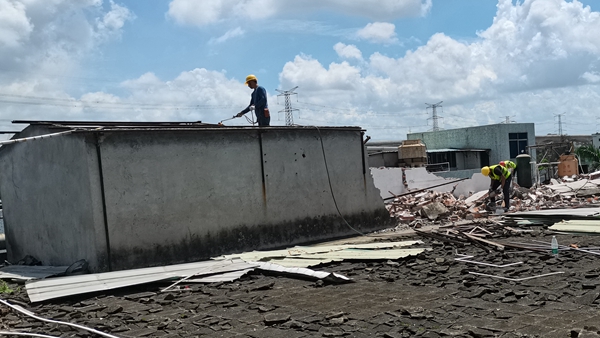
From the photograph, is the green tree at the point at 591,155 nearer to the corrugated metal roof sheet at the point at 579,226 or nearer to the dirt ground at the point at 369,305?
the corrugated metal roof sheet at the point at 579,226

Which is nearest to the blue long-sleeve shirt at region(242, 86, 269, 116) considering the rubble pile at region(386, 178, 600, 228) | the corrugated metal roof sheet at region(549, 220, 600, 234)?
the rubble pile at region(386, 178, 600, 228)

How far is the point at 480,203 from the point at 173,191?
38.1 ft

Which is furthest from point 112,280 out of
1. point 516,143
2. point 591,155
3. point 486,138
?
point 516,143

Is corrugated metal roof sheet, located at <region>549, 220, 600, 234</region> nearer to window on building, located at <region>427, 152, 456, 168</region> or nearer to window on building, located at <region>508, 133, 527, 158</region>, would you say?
window on building, located at <region>427, 152, 456, 168</region>

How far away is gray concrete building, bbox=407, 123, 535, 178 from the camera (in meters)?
43.0

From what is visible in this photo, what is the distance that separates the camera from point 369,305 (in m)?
6.95

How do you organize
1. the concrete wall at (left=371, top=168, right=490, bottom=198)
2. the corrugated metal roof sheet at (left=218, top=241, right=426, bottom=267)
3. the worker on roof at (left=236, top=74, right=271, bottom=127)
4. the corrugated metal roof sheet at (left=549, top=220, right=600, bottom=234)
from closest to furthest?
the corrugated metal roof sheet at (left=218, top=241, right=426, bottom=267)
the corrugated metal roof sheet at (left=549, top=220, right=600, bottom=234)
the worker on roof at (left=236, top=74, right=271, bottom=127)
the concrete wall at (left=371, top=168, right=490, bottom=198)

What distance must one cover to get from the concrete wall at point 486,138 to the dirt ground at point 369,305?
34.9 meters

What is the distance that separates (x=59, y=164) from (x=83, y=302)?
4790 mm

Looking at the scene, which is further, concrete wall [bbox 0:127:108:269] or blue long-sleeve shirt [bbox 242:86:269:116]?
blue long-sleeve shirt [bbox 242:86:269:116]

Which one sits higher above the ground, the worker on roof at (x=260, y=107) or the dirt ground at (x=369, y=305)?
the worker on roof at (x=260, y=107)

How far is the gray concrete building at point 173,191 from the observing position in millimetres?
11230

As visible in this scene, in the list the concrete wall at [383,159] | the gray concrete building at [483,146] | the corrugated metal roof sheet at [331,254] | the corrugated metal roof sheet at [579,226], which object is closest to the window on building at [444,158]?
the gray concrete building at [483,146]

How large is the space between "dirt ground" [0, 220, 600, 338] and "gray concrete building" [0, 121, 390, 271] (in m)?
2.36
